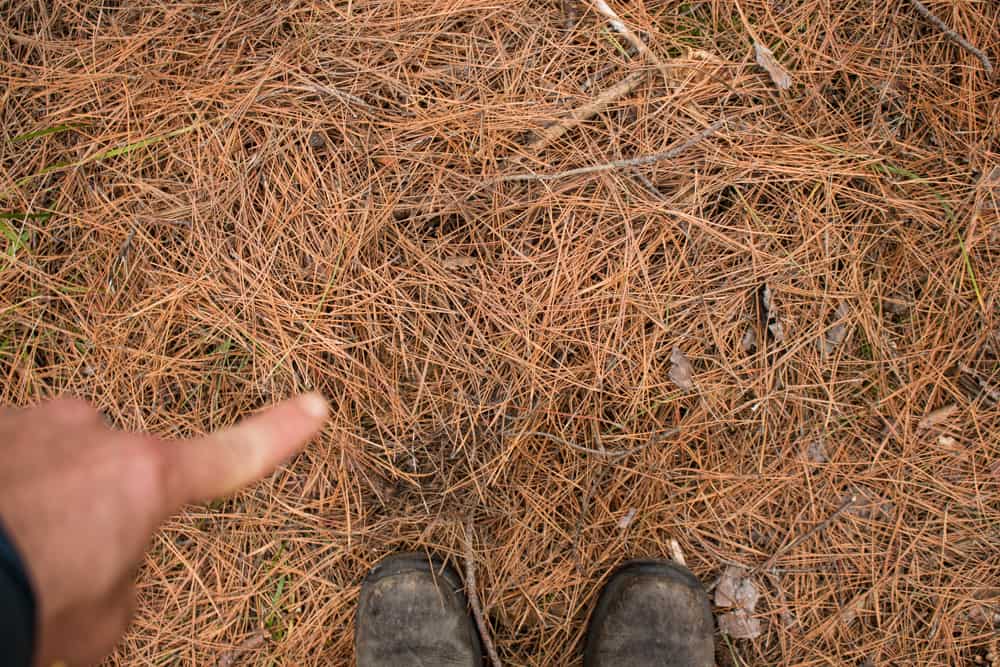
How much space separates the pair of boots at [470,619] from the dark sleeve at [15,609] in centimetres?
125

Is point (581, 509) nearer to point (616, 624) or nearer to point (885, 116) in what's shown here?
point (616, 624)

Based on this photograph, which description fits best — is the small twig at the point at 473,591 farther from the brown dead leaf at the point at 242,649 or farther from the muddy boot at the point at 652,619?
the brown dead leaf at the point at 242,649

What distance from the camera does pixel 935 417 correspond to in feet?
6.58

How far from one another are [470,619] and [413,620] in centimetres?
18

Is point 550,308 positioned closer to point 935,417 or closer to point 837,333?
point 837,333

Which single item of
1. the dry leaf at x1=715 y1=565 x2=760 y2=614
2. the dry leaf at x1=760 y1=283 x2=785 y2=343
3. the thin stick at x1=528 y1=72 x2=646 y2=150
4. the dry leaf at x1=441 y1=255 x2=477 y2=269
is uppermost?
the thin stick at x1=528 y1=72 x2=646 y2=150

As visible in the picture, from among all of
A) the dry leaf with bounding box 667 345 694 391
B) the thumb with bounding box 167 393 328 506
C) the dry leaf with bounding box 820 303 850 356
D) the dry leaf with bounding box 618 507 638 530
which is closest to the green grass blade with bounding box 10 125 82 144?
the thumb with bounding box 167 393 328 506

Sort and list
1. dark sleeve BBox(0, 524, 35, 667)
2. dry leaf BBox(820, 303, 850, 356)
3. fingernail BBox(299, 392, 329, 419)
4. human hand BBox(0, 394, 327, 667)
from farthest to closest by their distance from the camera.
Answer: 1. dry leaf BBox(820, 303, 850, 356)
2. fingernail BBox(299, 392, 329, 419)
3. human hand BBox(0, 394, 327, 667)
4. dark sleeve BBox(0, 524, 35, 667)

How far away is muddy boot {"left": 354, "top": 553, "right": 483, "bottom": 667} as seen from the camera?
1.90 metres

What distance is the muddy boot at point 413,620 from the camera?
190cm

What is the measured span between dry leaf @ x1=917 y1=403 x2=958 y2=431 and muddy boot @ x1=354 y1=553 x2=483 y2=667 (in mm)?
1609

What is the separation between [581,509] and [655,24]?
1615mm

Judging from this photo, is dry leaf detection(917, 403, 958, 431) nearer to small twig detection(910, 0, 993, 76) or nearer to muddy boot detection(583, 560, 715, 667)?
muddy boot detection(583, 560, 715, 667)

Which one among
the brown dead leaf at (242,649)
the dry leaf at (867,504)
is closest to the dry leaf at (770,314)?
the dry leaf at (867,504)
